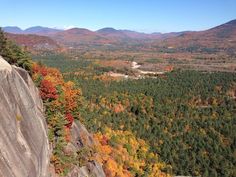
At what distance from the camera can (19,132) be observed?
37.7m

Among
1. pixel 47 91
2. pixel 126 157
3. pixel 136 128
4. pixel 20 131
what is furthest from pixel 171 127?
pixel 20 131

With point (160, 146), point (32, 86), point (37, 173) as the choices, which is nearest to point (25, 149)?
point (37, 173)

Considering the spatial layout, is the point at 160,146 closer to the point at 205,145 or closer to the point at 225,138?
the point at 205,145

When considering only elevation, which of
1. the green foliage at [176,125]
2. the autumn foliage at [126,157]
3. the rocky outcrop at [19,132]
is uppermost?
the rocky outcrop at [19,132]

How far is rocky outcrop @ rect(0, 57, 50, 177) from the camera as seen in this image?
111 ft

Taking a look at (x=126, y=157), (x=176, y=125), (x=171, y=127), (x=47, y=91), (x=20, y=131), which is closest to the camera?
(x=20, y=131)

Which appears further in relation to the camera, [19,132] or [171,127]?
[171,127]

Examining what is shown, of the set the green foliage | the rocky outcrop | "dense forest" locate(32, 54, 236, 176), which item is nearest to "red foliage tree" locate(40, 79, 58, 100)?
the rocky outcrop

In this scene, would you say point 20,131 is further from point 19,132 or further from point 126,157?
point 126,157

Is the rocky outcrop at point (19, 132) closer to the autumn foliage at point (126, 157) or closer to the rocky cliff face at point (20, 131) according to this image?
the rocky cliff face at point (20, 131)

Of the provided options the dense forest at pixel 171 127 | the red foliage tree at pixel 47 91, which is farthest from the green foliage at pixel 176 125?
the red foliage tree at pixel 47 91

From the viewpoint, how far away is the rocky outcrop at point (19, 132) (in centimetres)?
3391

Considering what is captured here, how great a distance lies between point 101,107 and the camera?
166 meters

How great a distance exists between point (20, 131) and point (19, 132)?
12.6 inches
